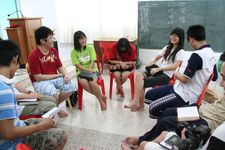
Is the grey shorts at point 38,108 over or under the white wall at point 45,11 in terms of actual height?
under

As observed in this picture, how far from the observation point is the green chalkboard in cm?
391

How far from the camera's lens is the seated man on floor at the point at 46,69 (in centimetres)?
238

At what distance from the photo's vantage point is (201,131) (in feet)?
4.39

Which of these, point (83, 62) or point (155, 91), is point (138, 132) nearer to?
point (155, 91)

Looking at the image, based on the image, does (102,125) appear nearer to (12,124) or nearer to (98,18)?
(12,124)

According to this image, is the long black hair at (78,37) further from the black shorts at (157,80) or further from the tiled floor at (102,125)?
the black shorts at (157,80)

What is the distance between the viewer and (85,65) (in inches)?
119

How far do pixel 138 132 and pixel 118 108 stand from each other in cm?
64

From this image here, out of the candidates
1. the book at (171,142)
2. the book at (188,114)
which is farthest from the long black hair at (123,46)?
the book at (171,142)

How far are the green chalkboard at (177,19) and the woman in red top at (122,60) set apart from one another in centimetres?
141

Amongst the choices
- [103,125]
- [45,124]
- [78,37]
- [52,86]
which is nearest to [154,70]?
[103,125]

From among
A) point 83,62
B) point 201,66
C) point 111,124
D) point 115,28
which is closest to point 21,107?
point 111,124

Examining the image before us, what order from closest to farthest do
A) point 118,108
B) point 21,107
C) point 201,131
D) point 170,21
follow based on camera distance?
point 201,131
point 21,107
point 118,108
point 170,21

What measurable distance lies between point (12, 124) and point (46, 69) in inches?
54.1
